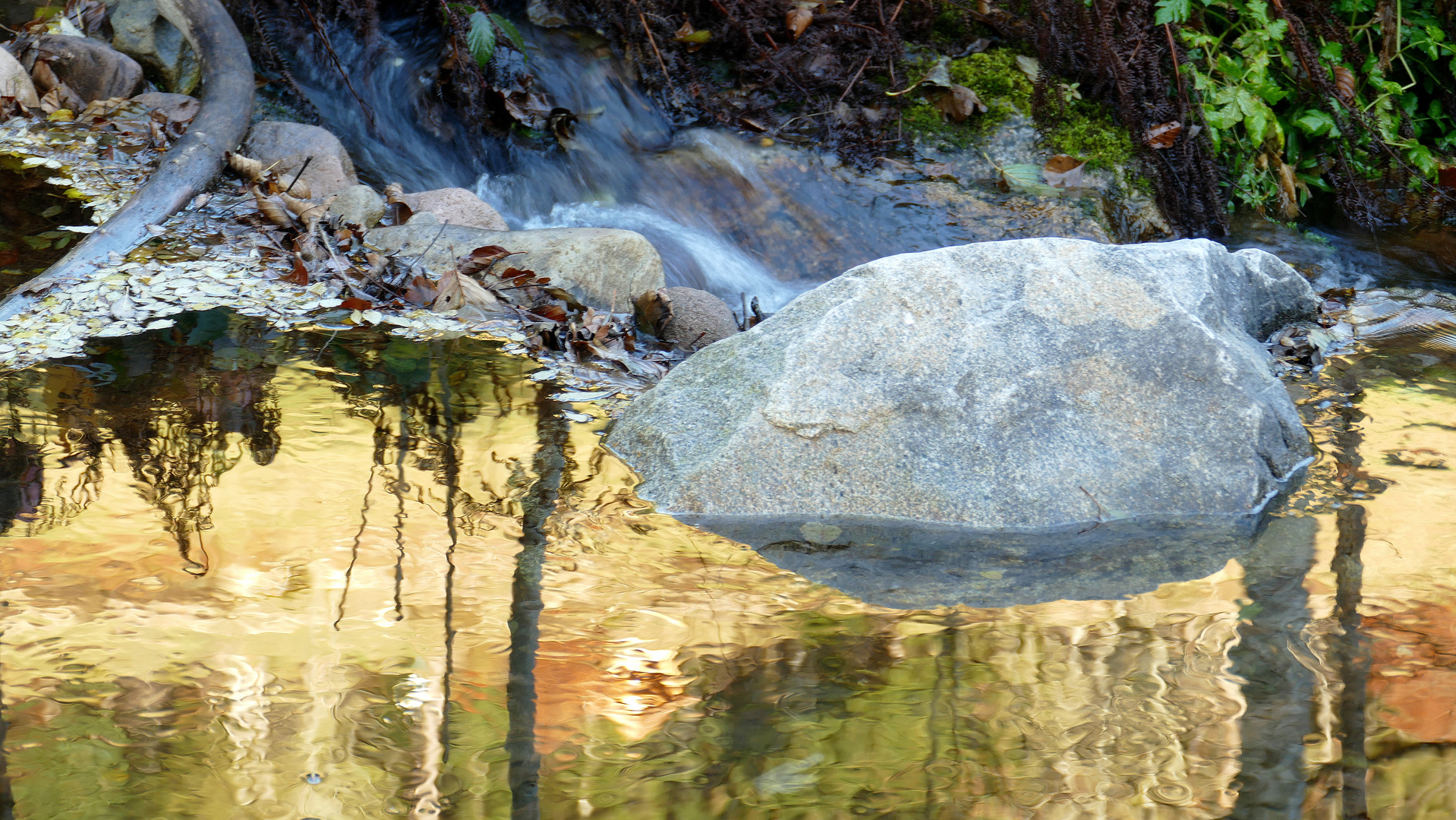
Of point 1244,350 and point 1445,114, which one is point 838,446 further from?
point 1445,114

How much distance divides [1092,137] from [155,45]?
518 cm

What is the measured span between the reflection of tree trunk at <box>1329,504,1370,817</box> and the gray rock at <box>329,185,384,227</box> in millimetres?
3802

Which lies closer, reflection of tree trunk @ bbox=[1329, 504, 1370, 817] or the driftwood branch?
reflection of tree trunk @ bbox=[1329, 504, 1370, 817]

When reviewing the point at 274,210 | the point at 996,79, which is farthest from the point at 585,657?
the point at 996,79

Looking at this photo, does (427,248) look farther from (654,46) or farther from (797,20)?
(797,20)

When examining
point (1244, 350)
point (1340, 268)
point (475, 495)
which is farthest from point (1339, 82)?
point (475, 495)

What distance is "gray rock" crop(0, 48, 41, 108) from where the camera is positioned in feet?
15.7

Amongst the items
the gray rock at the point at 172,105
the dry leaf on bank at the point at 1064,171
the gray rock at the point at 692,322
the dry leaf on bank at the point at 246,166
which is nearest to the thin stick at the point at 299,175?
the dry leaf on bank at the point at 246,166

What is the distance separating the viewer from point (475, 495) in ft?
8.87

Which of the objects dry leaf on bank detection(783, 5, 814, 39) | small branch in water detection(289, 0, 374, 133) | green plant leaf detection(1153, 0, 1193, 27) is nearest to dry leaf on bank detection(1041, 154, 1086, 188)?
green plant leaf detection(1153, 0, 1193, 27)

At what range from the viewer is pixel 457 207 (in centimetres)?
461

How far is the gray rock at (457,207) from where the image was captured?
14.9 feet

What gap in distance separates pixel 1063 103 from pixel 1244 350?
10.0 ft

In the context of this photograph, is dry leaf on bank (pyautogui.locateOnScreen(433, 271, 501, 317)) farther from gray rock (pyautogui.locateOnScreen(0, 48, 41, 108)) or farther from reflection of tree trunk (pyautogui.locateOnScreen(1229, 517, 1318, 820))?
reflection of tree trunk (pyautogui.locateOnScreen(1229, 517, 1318, 820))
